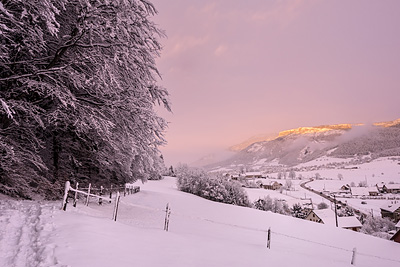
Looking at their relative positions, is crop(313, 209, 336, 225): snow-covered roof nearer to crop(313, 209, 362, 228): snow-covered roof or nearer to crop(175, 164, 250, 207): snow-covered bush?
crop(313, 209, 362, 228): snow-covered roof

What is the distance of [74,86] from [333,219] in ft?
196

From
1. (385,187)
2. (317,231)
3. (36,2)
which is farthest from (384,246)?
(385,187)

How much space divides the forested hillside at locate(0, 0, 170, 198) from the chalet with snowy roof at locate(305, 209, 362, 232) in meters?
53.3

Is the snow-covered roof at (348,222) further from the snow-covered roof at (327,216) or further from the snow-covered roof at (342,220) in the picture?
the snow-covered roof at (327,216)

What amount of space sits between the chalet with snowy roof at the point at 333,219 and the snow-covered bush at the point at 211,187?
21.1 m

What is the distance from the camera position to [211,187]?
4416 centimetres

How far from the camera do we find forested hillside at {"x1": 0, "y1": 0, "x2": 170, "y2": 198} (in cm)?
680

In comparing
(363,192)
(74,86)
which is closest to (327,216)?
(74,86)

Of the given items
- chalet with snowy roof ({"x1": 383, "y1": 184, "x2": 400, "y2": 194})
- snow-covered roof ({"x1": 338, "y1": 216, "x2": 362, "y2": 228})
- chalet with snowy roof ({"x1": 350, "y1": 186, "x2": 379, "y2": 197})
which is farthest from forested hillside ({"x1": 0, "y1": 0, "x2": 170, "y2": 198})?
chalet with snowy roof ({"x1": 383, "y1": 184, "x2": 400, "y2": 194})

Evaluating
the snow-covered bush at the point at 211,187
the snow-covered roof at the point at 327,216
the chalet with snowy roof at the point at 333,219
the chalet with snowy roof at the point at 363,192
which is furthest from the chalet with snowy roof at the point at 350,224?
the chalet with snowy roof at the point at 363,192

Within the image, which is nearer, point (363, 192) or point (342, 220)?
point (342, 220)

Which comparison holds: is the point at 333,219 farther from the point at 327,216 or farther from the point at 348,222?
the point at 327,216

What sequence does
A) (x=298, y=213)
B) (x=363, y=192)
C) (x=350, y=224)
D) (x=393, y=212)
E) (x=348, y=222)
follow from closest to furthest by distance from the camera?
1. (x=350, y=224)
2. (x=348, y=222)
3. (x=393, y=212)
4. (x=298, y=213)
5. (x=363, y=192)

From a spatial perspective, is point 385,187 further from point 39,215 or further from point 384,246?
point 39,215
